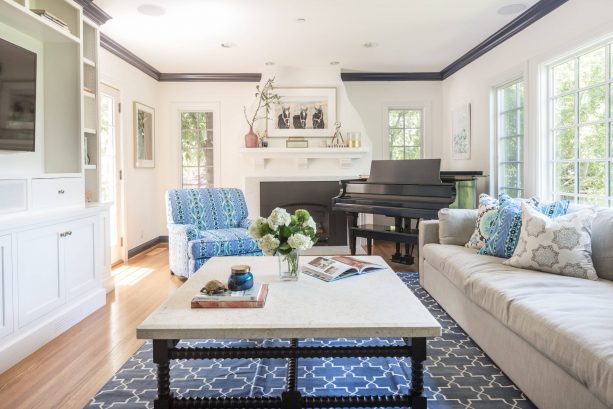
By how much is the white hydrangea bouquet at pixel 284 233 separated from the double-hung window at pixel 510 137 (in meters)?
2.90

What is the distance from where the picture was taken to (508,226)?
108 inches

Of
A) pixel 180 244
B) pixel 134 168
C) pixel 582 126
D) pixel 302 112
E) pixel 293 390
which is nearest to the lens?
pixel 293 390

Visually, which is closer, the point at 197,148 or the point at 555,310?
the point at 555,310

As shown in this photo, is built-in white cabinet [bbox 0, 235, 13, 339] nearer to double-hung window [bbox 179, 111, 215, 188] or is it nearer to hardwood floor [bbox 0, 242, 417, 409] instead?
hardwood floor [bbox 0, 242, 417, 409]

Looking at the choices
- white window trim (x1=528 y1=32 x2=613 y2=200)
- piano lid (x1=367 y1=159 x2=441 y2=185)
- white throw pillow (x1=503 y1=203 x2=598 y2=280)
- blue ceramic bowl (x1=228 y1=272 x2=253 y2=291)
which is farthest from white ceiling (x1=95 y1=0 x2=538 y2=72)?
blue ceramic bowl (x1=228 y1=272 x2=253 y2=291)

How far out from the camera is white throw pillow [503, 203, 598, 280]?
89.6 inches

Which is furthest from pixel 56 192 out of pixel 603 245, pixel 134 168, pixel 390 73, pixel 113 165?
pixel 390 73

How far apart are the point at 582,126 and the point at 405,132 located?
2.91 metres

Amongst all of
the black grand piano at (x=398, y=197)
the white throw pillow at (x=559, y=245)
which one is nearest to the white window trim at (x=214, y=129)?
the black grand piano at (x=398, y=197)

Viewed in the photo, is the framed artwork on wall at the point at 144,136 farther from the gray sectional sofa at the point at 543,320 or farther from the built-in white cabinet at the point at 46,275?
the gray sectional sofa at the point at 543,320

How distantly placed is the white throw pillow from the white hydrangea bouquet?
4.15 ft

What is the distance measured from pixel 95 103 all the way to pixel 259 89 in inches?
102

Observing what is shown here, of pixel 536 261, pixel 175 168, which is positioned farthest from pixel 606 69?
pixel 175 168

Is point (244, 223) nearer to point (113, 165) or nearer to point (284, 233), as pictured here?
point (113, 165)
